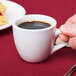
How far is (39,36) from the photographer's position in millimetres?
610

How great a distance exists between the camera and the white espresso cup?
1.99 feet

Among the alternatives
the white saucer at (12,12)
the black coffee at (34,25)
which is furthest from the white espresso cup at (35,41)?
the white saucer at (12,12)

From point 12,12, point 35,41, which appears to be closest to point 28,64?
point 35,41

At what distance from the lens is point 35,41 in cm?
62

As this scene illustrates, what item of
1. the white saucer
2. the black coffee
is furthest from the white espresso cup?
the white saucer

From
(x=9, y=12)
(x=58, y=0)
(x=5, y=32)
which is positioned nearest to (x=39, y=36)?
(x=5, y=32)

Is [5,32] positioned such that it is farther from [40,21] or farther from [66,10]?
[66,10]

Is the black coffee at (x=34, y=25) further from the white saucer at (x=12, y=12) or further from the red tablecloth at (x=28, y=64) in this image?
the white saucer at (x=12, y=12)

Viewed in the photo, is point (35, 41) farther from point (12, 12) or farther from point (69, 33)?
point (12, 12)

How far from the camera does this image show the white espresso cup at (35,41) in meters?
0.61

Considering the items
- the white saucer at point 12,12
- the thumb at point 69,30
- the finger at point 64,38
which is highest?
the thumb at point 69,30

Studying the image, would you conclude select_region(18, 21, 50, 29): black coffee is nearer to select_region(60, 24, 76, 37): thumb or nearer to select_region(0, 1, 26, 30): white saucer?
select_region(60, 24, 76, 37): thumb

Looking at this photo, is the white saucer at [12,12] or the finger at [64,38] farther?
the white saucer at [12,12]

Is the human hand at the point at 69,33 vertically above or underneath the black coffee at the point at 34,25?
underneath
